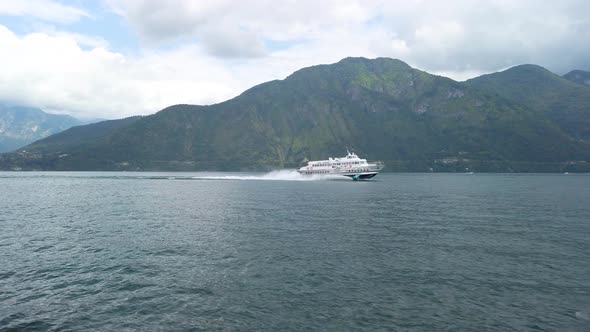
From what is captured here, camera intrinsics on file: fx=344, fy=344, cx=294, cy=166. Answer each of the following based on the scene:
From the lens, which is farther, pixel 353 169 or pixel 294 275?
pixel 353 169

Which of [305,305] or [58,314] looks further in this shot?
[305,305]

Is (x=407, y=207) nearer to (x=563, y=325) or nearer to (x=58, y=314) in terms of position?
(x=563, y=325)

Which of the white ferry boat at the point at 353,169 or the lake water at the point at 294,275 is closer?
the lake water at the point at 294,275

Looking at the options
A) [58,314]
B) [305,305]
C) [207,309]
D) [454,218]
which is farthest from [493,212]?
[58,314]

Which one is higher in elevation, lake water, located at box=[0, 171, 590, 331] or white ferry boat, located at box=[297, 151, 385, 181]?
white ferry boat, located at box=[297, 151, 385, 181]

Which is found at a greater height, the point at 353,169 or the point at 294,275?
the point at 353,169

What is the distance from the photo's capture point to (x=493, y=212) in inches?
2682

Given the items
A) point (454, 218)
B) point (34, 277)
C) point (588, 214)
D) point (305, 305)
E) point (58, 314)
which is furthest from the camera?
point (588, 214)

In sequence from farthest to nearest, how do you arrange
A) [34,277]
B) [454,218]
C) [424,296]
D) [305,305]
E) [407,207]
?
1. [407,207]
2. [454,218]
3. [34,277]
4. [424,296]
5. [305,305]

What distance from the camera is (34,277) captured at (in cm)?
2817

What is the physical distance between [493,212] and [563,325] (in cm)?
5336

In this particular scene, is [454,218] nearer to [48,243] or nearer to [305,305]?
[305,305]

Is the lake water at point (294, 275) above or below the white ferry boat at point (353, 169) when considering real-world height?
below

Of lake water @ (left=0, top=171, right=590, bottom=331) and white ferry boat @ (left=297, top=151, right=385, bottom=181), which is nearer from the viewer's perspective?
lake water @ (left=0, top=171, right=590, bottom=331)
